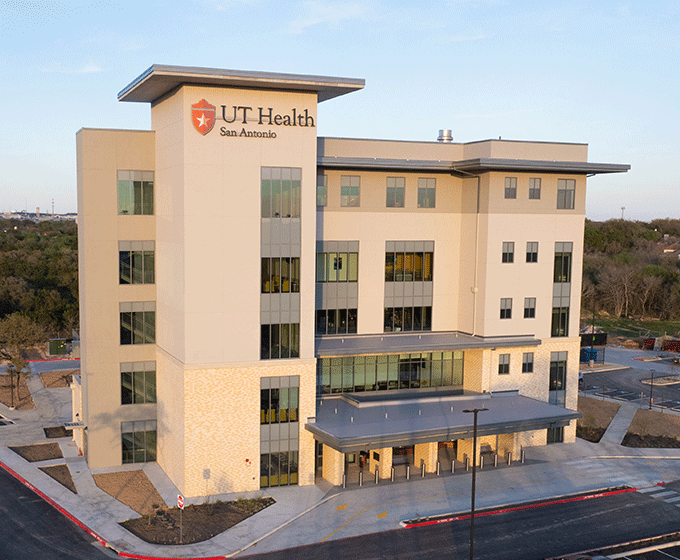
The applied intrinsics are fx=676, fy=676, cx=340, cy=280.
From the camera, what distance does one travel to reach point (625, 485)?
38531mm

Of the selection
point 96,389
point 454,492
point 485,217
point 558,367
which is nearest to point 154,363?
point 96,389

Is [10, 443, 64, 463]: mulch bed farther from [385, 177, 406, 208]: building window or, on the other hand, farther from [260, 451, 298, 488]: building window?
[385, 177, 406, 208]: building window

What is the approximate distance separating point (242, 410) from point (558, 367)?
22.8 meters

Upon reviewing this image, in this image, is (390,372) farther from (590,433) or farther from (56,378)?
(56,378)

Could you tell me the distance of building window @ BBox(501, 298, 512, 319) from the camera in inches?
1731

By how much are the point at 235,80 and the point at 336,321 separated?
16.6 m

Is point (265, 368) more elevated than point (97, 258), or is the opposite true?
point (97, 258)

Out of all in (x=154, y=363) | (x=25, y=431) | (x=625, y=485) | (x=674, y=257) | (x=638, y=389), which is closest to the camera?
(x=625, y=485)

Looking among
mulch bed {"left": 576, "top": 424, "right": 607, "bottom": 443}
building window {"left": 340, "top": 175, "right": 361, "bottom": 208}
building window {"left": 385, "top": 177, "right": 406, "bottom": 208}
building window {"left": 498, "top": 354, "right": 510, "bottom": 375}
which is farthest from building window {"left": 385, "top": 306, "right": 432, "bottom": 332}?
mulch bed {"left": 576, "top": 424, "right": 607, "bottom": 443}

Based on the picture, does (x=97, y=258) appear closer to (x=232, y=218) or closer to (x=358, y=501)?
(x=232, y=218)

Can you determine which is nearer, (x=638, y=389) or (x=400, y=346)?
(x=400, y=346)

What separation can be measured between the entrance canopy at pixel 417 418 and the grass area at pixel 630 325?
6433 cm

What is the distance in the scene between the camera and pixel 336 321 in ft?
142

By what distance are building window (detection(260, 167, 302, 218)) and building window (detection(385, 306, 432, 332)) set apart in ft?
38.2
